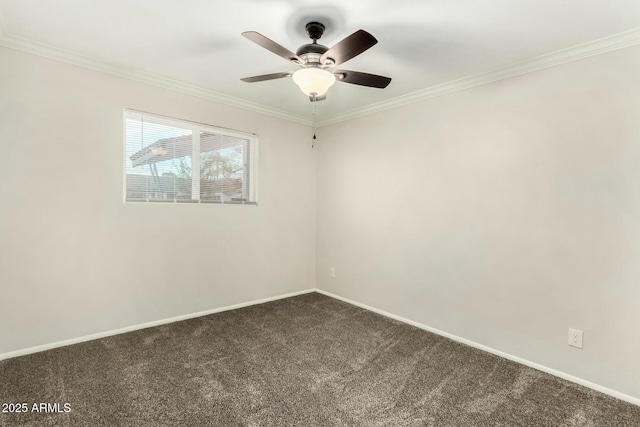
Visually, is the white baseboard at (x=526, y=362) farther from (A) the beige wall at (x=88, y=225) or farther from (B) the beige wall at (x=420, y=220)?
(A) the beige wall at (x=88, y=225)

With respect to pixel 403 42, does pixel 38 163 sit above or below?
below

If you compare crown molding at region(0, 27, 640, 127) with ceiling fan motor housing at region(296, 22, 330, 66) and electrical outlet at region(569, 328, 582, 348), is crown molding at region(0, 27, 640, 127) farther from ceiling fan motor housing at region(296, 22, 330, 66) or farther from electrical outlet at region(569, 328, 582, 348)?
electrical outlet at region(569, 328, 582, 348)

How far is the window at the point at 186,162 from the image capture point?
2875 mm

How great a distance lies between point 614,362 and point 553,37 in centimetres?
221

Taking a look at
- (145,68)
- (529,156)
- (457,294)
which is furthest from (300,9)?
(457,294)

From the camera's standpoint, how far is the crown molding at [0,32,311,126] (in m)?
2.28

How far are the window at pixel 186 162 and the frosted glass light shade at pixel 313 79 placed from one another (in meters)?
1.75

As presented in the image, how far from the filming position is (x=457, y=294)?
9.31 feet

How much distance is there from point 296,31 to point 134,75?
1.66 metres

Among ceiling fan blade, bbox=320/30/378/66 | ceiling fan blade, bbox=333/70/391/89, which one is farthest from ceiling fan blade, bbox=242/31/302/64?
ceiling fan blade, bbox=333/70/391/89

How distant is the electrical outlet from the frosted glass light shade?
96.0 inches

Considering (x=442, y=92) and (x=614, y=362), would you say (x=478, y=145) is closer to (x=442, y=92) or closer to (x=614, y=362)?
(x=442, y=92)

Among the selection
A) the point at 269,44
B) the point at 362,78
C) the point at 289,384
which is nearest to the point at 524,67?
the point at 362,78

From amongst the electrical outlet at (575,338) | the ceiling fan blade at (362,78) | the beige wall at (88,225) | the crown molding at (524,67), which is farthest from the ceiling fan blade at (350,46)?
the electrical outlet at (575,338)
